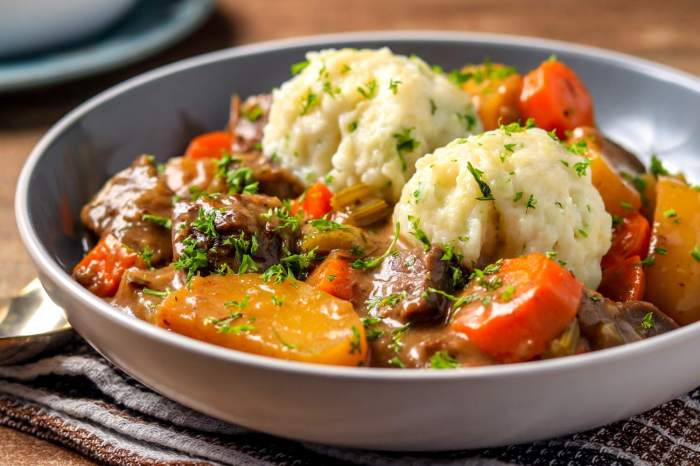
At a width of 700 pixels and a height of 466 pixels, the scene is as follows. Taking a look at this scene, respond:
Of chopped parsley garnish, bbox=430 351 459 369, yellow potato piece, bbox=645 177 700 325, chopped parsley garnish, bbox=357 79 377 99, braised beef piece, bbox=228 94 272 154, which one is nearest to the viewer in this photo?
chopped parsley garnish, bbox=430 351 459 369

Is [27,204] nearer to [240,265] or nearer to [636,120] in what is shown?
[240,265]

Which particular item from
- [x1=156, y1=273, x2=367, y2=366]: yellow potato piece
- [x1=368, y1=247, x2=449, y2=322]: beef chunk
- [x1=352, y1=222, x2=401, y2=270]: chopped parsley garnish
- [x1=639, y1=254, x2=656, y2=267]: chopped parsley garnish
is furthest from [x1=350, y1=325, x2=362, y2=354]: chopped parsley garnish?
[x1=639, y1=254, x2=656, y2=267]: chopped parsley garnish

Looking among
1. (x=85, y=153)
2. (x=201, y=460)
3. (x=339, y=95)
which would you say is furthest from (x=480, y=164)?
(x=85, y=153)

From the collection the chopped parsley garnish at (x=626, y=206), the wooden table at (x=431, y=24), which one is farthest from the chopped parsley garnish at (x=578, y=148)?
the wooden table at (x=431, y=24)

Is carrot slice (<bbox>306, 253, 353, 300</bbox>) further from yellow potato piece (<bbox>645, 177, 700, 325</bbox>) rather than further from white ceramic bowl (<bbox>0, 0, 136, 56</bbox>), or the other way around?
white ceramic bowl (<bbox>0, 0, 136, 56</bbox>)

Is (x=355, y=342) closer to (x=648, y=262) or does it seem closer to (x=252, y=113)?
(x=648, y=262)

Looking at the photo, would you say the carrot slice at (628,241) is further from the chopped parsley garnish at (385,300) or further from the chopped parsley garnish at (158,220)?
the chopped parsley garnish at (158,220)
